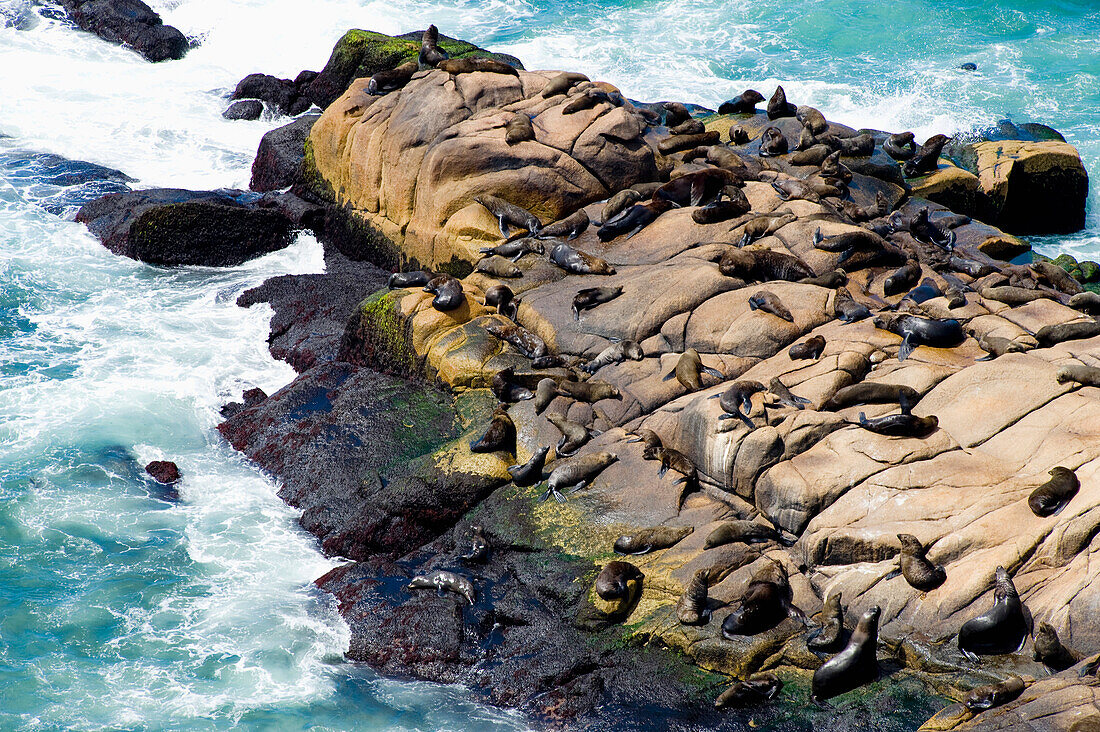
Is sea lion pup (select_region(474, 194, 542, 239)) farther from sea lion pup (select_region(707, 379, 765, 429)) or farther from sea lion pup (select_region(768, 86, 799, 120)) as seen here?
sea lion pup (select_region(768, 86, 799, 120))

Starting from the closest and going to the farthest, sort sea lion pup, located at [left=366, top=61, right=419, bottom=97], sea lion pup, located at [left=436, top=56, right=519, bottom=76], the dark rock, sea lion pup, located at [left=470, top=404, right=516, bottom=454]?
sea lion pup, located at [left=470, top=404, right=516, bottom=454] → sea lion pup, located at [left=436, top=56, right=519, bottom=76] → sea lion pup, located at [left=366, top=61, right=419, bottom=97] → the dark rock

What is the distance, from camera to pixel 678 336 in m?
12.2

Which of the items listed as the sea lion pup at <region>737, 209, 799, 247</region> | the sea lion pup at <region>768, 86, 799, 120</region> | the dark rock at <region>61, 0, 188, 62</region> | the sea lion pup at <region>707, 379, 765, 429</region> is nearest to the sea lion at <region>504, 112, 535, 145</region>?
the sea lion pup at <region>737, 209, 799, 247</region>

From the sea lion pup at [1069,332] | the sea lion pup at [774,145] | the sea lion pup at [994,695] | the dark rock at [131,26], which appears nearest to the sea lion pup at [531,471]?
the sea lion pup at [994,695]

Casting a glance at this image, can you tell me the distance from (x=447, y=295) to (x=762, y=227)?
5.18 metres

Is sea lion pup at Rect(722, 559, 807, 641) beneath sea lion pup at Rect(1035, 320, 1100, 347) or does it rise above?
beneath

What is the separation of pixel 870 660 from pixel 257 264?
15.3 metres

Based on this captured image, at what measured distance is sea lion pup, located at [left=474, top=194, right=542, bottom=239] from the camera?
14852 millimetres

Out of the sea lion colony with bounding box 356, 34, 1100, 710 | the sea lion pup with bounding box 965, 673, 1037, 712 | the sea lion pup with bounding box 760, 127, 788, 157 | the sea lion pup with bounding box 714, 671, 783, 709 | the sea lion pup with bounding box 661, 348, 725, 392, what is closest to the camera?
the sea lion pup with bounding box 965, 673, 1037, 712

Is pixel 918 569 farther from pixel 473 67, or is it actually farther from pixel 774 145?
pixel 473 67

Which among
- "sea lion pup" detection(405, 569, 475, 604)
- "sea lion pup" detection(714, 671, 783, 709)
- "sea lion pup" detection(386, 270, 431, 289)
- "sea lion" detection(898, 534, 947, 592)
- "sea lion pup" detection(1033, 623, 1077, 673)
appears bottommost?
"sea lion pup" detection(405, 569, 475, 604)

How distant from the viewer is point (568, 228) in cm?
1483

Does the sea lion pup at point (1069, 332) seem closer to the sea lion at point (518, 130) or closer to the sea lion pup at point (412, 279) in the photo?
the sea lion at point (518, 130)

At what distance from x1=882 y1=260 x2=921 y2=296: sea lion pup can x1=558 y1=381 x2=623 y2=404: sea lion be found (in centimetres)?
471
